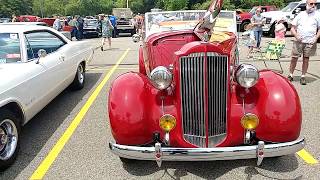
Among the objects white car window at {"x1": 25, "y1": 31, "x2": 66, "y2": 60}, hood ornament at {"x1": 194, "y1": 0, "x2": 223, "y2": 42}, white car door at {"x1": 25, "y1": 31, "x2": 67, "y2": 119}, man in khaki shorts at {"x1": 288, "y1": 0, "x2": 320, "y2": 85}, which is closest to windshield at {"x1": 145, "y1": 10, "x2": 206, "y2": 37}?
hood ornament at {"x1": 194, "y1": 0, "x2": 223, "y2": 42}

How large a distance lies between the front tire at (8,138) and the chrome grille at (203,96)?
2.14 meters

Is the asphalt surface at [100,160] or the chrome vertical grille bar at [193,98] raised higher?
the chrome vertical grille bar at [193,98]

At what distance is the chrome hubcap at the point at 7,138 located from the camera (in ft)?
14.1

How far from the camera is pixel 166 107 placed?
12.6 ft

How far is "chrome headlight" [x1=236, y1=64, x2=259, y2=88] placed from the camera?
366 centimetres

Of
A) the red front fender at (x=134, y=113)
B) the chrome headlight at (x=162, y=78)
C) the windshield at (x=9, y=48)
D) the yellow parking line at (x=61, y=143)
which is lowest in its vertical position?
the yellow parking line at (x=61, y=143)

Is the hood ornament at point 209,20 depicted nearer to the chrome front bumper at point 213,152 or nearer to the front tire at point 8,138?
the chrome front bumper at point 213,152

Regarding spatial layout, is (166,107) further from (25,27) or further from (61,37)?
(61,37)

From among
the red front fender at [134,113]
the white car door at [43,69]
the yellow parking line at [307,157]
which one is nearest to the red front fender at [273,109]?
the yellow parking line at [307,157]

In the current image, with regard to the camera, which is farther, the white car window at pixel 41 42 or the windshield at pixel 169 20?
the windshield at pixel 169 20

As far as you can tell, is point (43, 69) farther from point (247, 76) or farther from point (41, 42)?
point (247, 76)

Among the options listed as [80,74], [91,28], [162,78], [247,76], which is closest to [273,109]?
[247,76]

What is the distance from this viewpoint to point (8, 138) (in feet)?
14.5

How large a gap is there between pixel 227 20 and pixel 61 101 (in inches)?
139
